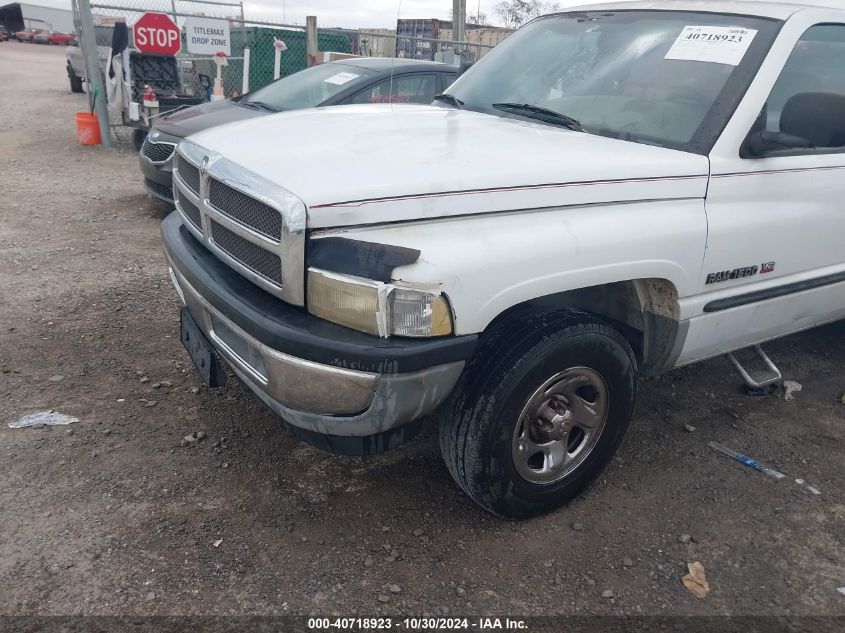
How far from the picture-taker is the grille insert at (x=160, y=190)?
21.1 ft

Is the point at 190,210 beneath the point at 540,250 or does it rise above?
beneath

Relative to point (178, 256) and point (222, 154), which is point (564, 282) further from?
point (178, 256)

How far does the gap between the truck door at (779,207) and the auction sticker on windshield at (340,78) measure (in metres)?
4.52

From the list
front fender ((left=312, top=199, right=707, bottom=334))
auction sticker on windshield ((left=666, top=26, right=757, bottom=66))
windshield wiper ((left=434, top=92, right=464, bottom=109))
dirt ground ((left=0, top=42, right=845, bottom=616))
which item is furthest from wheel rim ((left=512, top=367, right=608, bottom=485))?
windshield wiper ((left=434, top=92, right=464, bottom=109))

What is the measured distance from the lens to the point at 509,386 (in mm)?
2395

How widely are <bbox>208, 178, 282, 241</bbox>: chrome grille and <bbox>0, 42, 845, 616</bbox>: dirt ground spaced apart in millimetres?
1192

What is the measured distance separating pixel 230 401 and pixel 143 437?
485mm

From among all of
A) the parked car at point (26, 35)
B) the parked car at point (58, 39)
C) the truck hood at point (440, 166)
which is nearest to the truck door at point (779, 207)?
the truck hood at point (440, 166)

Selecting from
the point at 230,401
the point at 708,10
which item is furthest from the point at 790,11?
the point at 230,401

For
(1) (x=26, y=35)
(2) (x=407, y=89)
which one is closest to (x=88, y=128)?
(2) (x=407, y=89)

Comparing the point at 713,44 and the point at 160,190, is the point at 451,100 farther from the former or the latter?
the point at 160,190

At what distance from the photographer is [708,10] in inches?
122

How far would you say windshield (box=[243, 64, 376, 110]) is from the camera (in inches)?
262

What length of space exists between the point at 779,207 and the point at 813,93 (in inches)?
19.1
